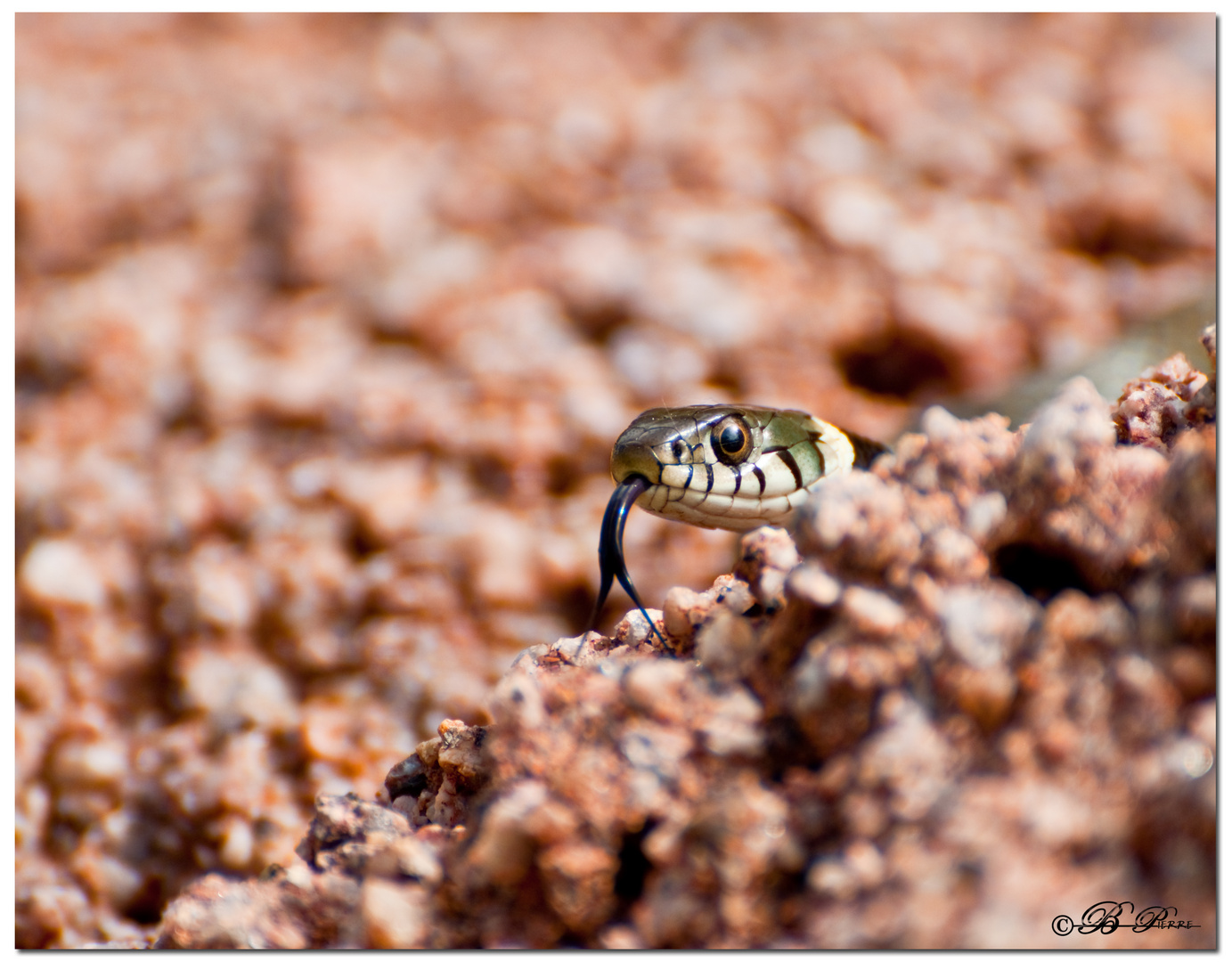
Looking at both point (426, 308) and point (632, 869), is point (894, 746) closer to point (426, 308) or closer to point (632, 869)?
point (632, 869)

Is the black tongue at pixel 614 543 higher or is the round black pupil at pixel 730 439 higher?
the round black pupil at pixel 730 439

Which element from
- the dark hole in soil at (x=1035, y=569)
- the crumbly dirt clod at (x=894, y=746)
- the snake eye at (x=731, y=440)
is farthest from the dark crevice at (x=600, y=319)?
the dark hole in soil at (x=1035, y=569)

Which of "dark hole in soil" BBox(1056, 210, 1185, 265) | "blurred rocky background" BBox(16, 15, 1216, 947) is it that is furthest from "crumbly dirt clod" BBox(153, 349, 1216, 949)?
"dark hole in soil" BBox(1056, 210, 1185, 265)

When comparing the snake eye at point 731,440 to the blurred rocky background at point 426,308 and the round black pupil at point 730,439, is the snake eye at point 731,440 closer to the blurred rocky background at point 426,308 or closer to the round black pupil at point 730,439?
the round black pupil at point 730,439

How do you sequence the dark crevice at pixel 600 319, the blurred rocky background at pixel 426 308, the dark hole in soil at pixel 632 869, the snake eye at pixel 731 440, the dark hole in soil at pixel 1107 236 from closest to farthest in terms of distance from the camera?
the dark hole in soil at pixel 632 869
the snake eye at pixel 731 440
the blurred rocky background at pixel 426 308
the dark crevice at pixel 600 319
the dark hole in soil at pixel 1107 236

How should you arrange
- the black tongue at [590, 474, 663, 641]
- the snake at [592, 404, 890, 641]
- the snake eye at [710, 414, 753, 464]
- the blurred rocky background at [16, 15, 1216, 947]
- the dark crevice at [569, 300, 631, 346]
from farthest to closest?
the dark crevice at [569, 300, 631, 346] < the blurred rocky background at [16, 15, 1216, 947] < the snake eye at [710, 414, 753, 464] < the snake at [592, 404, 890, 641] < the black tongue at [590, 474, 663, 641]

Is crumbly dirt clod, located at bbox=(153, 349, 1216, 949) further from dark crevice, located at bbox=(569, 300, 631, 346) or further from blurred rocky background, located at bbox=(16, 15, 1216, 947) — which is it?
dark crevice, located at bbox=(569, 300, 631, 346)

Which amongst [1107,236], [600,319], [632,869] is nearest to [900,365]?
[600,319]

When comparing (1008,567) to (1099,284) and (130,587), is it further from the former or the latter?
(1099,284)
